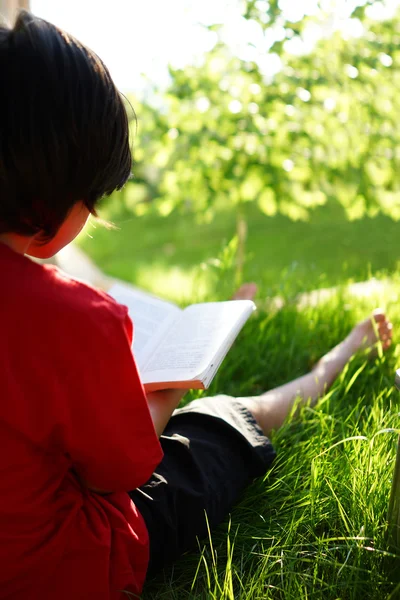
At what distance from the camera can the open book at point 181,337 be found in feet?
4.24

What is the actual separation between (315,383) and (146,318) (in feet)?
1.67

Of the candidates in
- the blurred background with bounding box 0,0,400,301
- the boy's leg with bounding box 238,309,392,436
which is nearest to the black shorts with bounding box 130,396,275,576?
the boy's leg with bounding box 238,309,392,436

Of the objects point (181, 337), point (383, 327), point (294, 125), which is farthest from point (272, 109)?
point (181, 337)

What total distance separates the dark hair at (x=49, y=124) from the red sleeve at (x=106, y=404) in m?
0.17

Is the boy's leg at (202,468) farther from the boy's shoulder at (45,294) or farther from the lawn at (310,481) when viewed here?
the boy's shoulder at (45,294)

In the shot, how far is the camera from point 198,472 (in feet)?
4.37

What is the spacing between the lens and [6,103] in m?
0.90

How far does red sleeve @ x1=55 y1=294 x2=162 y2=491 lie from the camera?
3.09 feet

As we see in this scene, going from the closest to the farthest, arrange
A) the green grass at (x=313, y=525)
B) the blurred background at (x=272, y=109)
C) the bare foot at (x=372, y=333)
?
the green grass at (x=313, y=525), the bare foot at (x=372, y=333), the blurred background at (x=272, y=109)

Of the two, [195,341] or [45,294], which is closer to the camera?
[45,294]

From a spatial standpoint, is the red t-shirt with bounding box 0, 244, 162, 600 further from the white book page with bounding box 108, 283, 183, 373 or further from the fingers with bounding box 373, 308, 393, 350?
the fingers with bounding box 373, 308, 393, 350

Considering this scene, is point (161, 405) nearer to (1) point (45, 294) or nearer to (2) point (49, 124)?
(1) point (45, 294)

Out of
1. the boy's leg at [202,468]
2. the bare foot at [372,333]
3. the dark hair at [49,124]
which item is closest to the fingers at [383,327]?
the bare foot at [372,333]

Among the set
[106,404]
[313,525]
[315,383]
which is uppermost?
[106,404]
